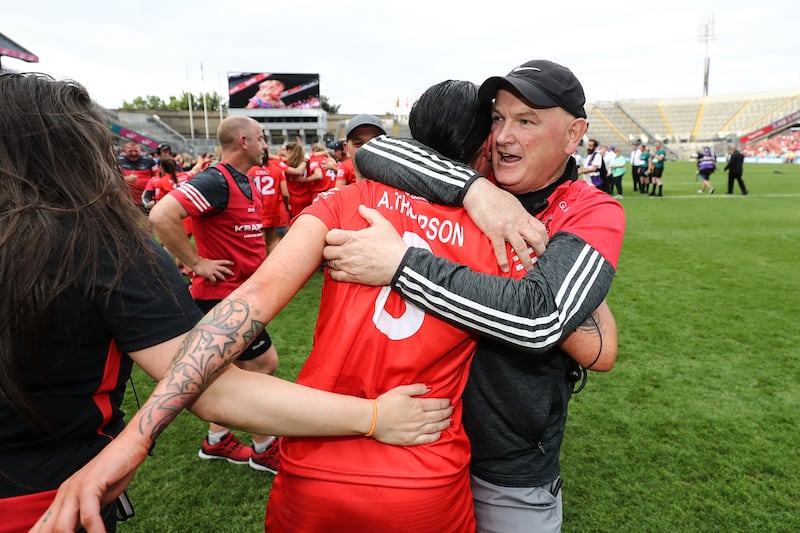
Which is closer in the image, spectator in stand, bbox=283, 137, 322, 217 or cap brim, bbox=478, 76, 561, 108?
cap brim, bbox=478, 76, 561, 108

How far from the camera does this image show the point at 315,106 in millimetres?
58344

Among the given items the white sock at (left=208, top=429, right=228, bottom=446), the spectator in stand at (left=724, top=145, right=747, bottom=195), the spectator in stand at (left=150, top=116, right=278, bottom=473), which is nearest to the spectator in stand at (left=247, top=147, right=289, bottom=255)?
the spectator in stand at (left=150, top=116, right=278, bottom=473)

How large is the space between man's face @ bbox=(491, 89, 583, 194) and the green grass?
2114mm

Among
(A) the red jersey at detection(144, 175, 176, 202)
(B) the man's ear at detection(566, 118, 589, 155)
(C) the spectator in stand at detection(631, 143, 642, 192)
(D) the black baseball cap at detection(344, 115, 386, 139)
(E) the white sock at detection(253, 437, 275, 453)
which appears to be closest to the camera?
(B) the man's ear at detection(566, 118, 589, 155)

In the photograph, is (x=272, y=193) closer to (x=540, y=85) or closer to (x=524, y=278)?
(x=540, y=85)

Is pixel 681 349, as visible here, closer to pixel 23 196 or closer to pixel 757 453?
pixel 757 453

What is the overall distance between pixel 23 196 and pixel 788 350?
614 cm

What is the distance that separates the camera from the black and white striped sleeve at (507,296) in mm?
1239

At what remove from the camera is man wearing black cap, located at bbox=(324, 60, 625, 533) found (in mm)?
1264

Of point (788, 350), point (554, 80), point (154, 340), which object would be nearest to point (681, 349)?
point (788, 350)

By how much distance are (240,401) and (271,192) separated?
7055mm

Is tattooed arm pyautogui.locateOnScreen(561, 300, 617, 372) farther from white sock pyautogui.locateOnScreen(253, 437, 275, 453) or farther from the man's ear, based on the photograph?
white sock pyautogui.locateOnScreen(253, 437, 275, 453)

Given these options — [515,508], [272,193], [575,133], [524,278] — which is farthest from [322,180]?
[524,278]

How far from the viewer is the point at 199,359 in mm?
1127
